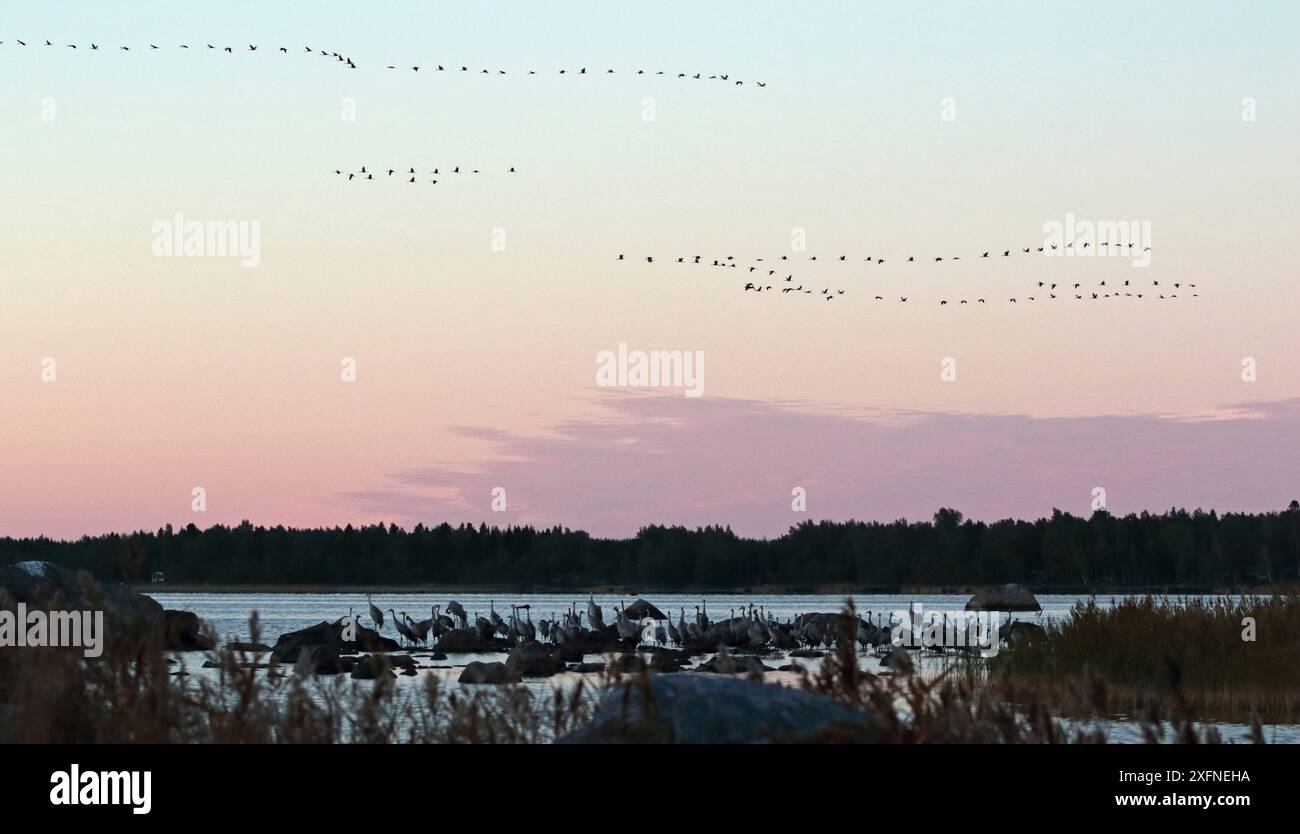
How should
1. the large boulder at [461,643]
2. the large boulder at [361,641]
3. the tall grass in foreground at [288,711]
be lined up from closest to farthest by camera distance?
the tall grass in foreground at [288,711] < the large boulder at [361,641] < the large boulder at [461,643]

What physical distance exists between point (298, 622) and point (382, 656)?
87.1 m

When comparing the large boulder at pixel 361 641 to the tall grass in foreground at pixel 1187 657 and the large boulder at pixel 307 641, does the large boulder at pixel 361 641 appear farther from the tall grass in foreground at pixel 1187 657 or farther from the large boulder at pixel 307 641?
the tall grass in foreground at pixel 1187 657

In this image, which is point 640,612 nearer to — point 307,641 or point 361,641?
point 361,641

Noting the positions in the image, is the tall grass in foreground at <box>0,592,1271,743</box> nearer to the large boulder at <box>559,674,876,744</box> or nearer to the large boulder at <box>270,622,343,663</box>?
the large boulder at <box>559,674,876,744</box>

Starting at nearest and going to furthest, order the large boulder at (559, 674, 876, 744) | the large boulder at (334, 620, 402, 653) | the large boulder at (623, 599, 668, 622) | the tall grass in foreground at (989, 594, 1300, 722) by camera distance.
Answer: the large boulder at (559, 674, 876, 744), the tall grass in foreground at (989, 594, 1300, 722), the large boulder at (334, 620, 402, 653), the large boulder at (623, 599, 668, 622)

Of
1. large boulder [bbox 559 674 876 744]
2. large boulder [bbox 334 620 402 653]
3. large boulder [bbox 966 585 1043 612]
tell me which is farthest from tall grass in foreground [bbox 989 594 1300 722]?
large boulder [bbox 966 585 1043 612]

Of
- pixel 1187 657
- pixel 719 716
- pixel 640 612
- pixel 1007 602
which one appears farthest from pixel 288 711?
pixel 1007 602

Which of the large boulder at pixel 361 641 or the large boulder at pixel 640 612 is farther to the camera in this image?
the large boulder at pixel 640 612

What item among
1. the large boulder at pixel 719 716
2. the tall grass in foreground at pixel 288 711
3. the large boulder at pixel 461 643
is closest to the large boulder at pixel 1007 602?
the large boulder at pixel 461 643

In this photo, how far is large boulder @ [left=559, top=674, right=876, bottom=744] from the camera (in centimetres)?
927

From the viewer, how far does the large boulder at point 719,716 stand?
927 centimetres

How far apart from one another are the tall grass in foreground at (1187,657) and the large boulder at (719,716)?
19582mm

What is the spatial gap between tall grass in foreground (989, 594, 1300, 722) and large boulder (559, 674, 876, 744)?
19.6 metres
